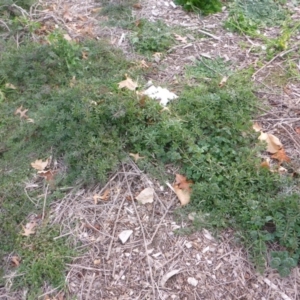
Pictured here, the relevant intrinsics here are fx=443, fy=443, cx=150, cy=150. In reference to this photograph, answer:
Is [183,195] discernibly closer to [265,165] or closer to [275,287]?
[265,165]

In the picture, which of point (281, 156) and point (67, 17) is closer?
point (281, 156)

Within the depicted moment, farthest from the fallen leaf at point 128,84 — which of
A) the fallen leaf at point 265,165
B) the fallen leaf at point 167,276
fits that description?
the fallen leaf at point 167,276

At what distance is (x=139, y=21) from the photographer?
4340mm

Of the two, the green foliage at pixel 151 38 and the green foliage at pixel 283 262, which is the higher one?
the green foliage at pixel 151 38

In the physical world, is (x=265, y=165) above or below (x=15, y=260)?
above

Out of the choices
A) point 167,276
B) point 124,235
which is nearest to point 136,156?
point 124,235

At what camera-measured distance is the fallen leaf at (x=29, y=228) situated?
2.87m

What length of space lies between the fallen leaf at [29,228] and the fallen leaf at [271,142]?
1.67m

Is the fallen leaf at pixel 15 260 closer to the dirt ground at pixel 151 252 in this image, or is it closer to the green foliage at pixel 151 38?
the dirt ground at pixel 151 252

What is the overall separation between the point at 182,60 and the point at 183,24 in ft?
1.92

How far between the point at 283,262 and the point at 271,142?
92 cm

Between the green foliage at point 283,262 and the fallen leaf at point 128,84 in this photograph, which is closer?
the green foliage at point 283,262

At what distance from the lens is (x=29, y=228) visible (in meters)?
2.90


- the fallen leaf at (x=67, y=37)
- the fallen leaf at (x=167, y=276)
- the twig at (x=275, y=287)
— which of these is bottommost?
the fallen leaf at (x=167, y=276)
